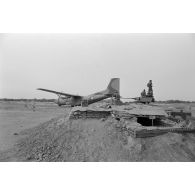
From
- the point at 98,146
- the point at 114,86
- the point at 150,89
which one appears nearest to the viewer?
the point at 98,146

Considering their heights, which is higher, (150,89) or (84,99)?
(150,89)

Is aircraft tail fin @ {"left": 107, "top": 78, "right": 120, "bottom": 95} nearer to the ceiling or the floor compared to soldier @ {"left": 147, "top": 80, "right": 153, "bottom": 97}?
nearer to the ceiling

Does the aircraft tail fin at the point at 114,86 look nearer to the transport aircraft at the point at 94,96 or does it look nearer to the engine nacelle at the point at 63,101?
the transport aircraft at the point at 94,96

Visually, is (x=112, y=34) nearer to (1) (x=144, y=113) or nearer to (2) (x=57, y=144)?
(1) (x=144, y=113)

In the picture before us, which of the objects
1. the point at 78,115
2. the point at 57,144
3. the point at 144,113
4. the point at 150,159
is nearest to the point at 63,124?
the point at 78,115

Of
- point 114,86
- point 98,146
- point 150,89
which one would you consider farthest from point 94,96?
point 98,146

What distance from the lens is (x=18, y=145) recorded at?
858cm

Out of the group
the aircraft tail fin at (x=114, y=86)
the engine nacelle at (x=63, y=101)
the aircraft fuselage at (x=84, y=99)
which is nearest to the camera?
the aircraft tail fin at (x=114, y=86)

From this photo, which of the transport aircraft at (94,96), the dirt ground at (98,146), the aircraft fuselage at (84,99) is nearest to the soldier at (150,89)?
the transport aircraft at (94,96)

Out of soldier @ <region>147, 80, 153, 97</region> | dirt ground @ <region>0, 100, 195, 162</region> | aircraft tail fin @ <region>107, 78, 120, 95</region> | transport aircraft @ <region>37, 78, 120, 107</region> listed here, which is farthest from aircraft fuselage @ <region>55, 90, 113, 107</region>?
dirt ground @ <region>0, 100, 195, 162</region>

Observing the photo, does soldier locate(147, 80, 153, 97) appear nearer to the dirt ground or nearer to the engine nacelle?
the dirt ground

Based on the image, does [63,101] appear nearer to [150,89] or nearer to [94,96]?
[94,96]

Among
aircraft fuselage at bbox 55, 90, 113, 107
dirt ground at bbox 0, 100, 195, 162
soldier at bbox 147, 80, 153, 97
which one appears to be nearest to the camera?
dirt ground at bbox 0, 100, 195, 162

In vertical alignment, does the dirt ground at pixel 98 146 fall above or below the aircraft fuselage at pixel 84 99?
below
